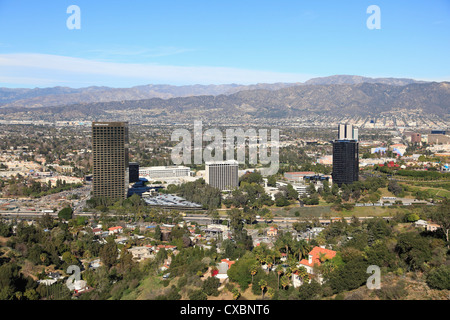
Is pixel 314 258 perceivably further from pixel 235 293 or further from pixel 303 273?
pixel 235 293

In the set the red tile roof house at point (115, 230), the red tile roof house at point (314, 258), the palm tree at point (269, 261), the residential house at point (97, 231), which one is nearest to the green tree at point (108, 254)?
the residential house at point (97, 231)

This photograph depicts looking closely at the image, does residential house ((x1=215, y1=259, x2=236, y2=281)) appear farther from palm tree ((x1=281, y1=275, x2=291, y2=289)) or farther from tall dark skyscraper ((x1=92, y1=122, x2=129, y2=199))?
tall dark skyscraper ((x1=92, y1=122, x2=129, y2=199))

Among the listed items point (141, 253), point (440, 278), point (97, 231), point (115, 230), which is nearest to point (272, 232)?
point (141, 253)

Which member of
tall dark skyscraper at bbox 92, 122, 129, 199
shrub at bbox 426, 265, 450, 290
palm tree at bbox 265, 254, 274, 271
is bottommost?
palm tree at bbox 265, 254, 274, 271

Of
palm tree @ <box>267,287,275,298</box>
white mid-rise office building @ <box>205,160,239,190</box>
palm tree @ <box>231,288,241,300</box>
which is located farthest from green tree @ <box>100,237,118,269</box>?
white mid-rise office building @ <box>205,160,239,190</box>

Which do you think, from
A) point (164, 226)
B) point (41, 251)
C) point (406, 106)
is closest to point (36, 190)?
point (164, 226)

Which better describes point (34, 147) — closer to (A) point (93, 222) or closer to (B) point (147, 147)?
(B) point (147, 147)

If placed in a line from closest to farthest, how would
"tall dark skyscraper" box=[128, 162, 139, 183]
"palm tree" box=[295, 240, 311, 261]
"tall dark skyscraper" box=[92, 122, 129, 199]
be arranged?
"palm tree" box=[295, 240, 311, 261], "tall dark skyscraper" box=[92, 122, 129, 199], "tall dark skyscraper" box=[128, 162, 139, 183]
